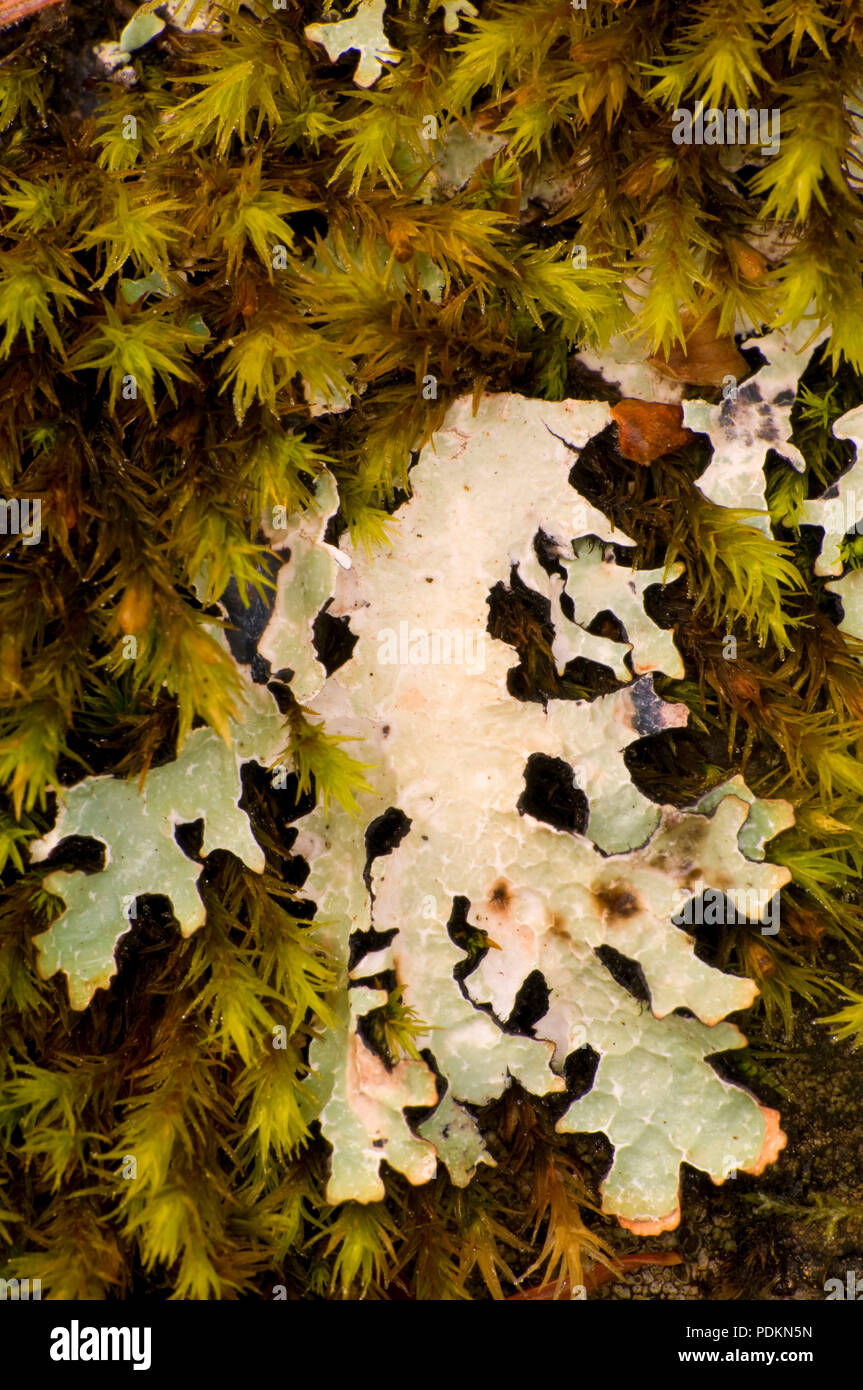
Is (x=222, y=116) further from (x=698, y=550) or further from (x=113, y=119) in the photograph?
(x=698, y=550)

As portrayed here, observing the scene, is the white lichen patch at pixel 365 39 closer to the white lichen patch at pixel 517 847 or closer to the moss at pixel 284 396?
the moss at pixel 284 396

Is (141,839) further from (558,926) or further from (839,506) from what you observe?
(839,506)

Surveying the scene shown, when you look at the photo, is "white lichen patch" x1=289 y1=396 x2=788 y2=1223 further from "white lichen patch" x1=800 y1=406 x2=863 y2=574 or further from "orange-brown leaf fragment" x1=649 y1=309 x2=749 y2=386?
Answer: "white lichen patch" x1=800 y1=406 x2=863 y2=574

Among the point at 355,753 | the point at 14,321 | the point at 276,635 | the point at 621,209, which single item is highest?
the point at 621,209

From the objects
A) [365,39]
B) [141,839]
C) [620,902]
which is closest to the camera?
[365,39]

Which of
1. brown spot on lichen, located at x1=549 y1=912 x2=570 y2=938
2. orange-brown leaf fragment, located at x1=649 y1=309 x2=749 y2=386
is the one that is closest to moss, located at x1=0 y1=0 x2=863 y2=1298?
orange-brown leaf fragment, located at x1=649 y1=309 x2=749 y2=386

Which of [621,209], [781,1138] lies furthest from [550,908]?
[621,209]

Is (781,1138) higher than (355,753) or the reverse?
the reverse

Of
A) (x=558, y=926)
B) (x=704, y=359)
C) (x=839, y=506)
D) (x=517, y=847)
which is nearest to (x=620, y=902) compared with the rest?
(x=558, y=926)
